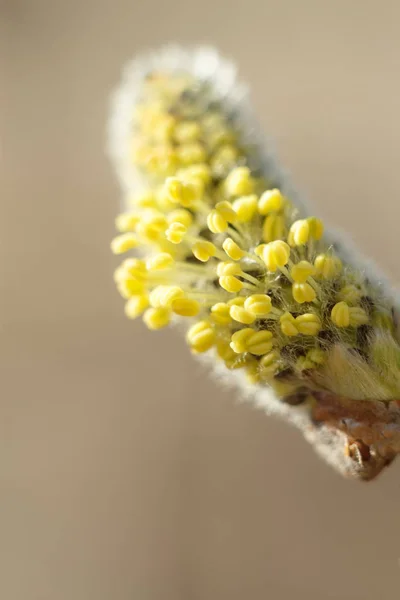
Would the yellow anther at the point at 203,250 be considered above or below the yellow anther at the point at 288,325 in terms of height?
above

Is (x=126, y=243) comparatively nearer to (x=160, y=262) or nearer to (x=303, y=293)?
(x=160, y=262)

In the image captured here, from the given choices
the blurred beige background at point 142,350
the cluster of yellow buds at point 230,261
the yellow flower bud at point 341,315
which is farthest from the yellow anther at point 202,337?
the blurred beige background at point 142,350

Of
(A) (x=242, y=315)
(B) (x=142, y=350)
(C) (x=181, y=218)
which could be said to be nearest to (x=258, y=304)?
(A) (x=242, y=315)

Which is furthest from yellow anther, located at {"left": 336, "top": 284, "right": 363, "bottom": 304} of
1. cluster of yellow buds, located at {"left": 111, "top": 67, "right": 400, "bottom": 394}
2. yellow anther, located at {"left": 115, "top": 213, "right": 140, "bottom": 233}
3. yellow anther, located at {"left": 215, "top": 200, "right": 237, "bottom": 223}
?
yellow anther, located at {"left": 115, "top": 213, "right": 140, "bottom": 233}

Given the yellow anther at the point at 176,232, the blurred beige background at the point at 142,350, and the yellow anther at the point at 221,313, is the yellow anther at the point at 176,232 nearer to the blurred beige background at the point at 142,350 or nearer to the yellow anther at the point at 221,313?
the yellow anther at the point at 221,313

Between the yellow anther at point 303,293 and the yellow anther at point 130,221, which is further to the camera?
the yellow anther at point 130,221

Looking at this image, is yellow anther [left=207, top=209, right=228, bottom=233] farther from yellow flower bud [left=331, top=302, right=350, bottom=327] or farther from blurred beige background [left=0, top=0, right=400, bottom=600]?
blurred beige background [left=0, top=0, right=400, bottom=600]
